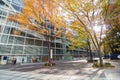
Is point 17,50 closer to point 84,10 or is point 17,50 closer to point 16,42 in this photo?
point 16,42

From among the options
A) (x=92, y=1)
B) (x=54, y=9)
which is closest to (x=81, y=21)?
(x=92, y=1)

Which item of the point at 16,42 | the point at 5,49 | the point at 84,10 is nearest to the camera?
the point at 84,10

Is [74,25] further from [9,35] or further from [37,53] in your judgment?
[37,53]

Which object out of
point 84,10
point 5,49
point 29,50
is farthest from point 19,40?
point 84,10

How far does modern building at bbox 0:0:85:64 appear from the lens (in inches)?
947

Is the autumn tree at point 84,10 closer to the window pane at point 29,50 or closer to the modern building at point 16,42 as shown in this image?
the modern building at point 16,42

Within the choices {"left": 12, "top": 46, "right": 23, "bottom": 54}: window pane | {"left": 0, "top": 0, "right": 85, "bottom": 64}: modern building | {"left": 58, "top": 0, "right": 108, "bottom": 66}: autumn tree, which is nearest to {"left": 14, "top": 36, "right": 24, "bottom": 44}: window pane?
{"left": 0, "top": 0, "right": 85, "bottom": 64}: modern building

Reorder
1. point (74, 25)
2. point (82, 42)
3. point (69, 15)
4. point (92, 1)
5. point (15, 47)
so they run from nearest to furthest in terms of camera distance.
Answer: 1. point (92, 1)
2. point (69, 15)
3. point (74, 25)
4. point (15, 47)
5. point (82, 42)

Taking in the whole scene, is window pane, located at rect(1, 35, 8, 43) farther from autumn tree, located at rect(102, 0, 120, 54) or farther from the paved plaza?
autumn tree, located at rect(102, 0, 120, 54)

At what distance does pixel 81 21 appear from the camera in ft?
52.0

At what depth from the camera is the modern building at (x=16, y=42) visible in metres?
24.0

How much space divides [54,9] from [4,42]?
11.6m

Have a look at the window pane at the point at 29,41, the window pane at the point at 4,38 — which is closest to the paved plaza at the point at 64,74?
the window pane at the point at 4,38

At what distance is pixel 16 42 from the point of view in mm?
26062
